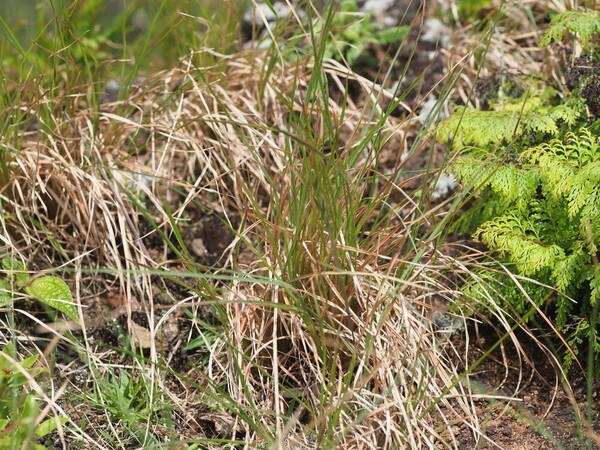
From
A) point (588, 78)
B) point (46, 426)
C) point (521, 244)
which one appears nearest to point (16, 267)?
point (46, 426)

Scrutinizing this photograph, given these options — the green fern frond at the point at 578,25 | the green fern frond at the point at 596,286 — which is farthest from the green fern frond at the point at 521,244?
the green fern frond at the point at 578,25

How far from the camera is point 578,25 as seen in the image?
97.3 inches

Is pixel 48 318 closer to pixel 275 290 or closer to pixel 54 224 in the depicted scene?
pixel 54 224

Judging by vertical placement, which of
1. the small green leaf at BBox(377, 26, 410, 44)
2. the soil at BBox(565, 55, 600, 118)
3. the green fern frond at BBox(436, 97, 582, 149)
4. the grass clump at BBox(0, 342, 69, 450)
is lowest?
the grass clump at BBox(0, 342, 69, 450)

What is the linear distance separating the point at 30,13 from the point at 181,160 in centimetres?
141

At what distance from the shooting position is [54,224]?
2.61 meters

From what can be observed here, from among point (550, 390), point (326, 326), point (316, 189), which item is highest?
point (316, 189)

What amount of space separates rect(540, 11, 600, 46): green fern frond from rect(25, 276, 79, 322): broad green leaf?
1780 mm

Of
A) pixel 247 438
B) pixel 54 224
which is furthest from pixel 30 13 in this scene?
pixel 247 438

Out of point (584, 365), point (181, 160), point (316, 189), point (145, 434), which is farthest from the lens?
point (181, 160)

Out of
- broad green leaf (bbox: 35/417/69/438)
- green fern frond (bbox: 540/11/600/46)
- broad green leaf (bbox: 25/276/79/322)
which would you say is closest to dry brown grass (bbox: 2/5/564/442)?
broad green leaf (bbox: 25/276/79/322)

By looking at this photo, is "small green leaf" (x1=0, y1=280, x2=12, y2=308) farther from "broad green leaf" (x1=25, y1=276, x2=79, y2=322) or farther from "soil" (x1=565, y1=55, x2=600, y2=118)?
"soil" (x1=565, y1=55, x2=600, y2=118)

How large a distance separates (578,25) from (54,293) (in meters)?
1.89

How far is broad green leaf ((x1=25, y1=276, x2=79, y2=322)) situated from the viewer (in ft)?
7.21
